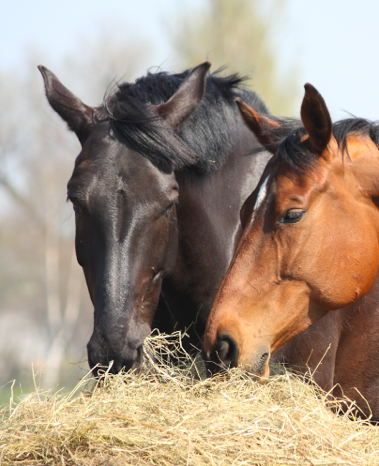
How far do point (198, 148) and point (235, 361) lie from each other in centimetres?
142

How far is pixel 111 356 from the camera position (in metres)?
2.54

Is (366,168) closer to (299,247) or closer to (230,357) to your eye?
(299,247)

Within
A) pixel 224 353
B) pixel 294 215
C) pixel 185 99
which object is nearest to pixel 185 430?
pixel 224 353

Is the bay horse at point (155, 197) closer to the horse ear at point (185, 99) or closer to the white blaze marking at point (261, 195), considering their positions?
the horse ear at point (185, 99)

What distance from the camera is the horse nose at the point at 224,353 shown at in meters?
2.35

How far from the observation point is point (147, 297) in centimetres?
288

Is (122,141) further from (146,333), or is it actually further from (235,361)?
(235,361)

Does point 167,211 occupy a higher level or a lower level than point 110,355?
higher

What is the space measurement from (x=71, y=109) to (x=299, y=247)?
1.71 m

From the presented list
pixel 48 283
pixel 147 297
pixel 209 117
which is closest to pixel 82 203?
pixel 147 297

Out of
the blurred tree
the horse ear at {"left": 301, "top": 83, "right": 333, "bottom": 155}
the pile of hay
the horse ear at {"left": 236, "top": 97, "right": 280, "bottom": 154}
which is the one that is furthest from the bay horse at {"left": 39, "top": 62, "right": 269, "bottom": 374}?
the blurred tree

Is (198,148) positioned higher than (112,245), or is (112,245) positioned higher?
(198,148)

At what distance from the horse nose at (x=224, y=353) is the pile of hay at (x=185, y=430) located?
6cm

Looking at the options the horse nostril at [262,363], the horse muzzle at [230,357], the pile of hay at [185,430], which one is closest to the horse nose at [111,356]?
the pile of hay at [185,430]
